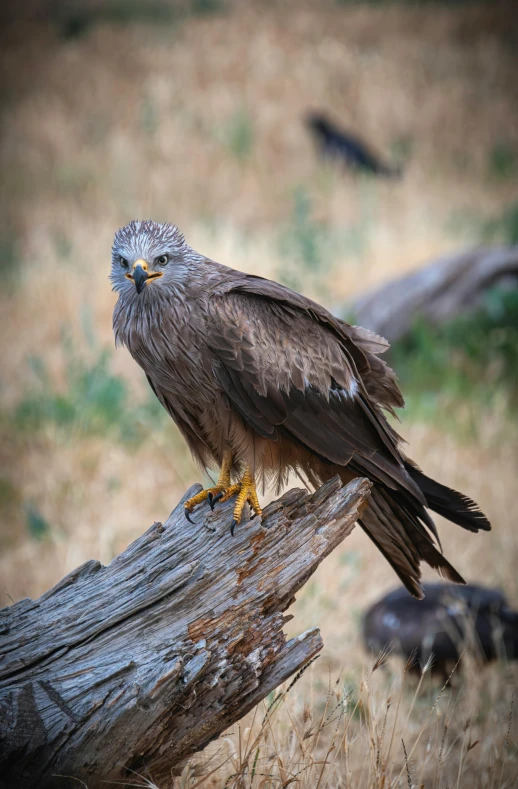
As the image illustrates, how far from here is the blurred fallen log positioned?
8000mm

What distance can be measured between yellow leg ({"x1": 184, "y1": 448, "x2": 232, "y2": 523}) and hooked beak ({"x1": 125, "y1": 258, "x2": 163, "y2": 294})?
78 cm

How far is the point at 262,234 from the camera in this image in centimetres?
1277

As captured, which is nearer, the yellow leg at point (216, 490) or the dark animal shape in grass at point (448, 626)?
the yellow leg at point (216, 490)

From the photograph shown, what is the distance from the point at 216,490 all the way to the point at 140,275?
3.01 feet

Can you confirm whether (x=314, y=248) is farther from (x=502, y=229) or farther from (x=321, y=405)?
(x=321, y=405)

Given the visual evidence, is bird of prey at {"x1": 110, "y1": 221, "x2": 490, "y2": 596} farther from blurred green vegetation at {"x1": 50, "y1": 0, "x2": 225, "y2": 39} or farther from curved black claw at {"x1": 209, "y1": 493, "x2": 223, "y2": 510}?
blurred green vegetation at {"x1": 50, "y1": 0, "x2": 225, "y2": 39}

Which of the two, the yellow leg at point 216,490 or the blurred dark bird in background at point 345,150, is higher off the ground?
the blurred dark bird in background at point 345,150

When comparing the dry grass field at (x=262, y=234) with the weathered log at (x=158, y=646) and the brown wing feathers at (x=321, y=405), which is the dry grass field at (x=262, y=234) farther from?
the brown wing feathers at (x=321, y=405)

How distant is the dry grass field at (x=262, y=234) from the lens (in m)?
3.47

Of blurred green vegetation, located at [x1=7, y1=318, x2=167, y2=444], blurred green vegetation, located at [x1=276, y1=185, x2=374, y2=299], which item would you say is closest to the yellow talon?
blurred green vegetation, located at [x1=7, y1=318, x2=167, y2=444]

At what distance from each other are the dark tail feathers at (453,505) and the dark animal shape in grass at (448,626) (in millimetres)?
1792

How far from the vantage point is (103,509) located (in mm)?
5867

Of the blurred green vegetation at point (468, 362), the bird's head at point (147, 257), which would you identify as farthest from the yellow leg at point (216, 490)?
the blurred green vegetation at point (468, 362)

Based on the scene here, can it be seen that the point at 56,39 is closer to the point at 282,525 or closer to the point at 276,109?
the point at 276,109
